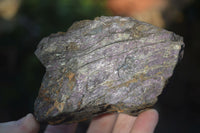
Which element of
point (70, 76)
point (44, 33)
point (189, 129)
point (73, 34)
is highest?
point (73, 34)

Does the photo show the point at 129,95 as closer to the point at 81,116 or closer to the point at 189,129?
the point at 81,116

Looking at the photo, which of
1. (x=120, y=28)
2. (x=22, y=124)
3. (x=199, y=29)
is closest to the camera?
(x=22, y=124)

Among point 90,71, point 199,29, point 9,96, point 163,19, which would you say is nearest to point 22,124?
point 90,71

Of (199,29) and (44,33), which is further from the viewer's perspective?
(199,29)

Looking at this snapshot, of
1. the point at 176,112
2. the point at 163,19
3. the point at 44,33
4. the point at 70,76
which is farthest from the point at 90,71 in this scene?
the point at 163,19

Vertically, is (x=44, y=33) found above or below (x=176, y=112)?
above

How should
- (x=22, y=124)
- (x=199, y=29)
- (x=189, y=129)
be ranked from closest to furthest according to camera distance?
(x=22, y=124)
(x=189, y=129)
(x=199, y=29)
